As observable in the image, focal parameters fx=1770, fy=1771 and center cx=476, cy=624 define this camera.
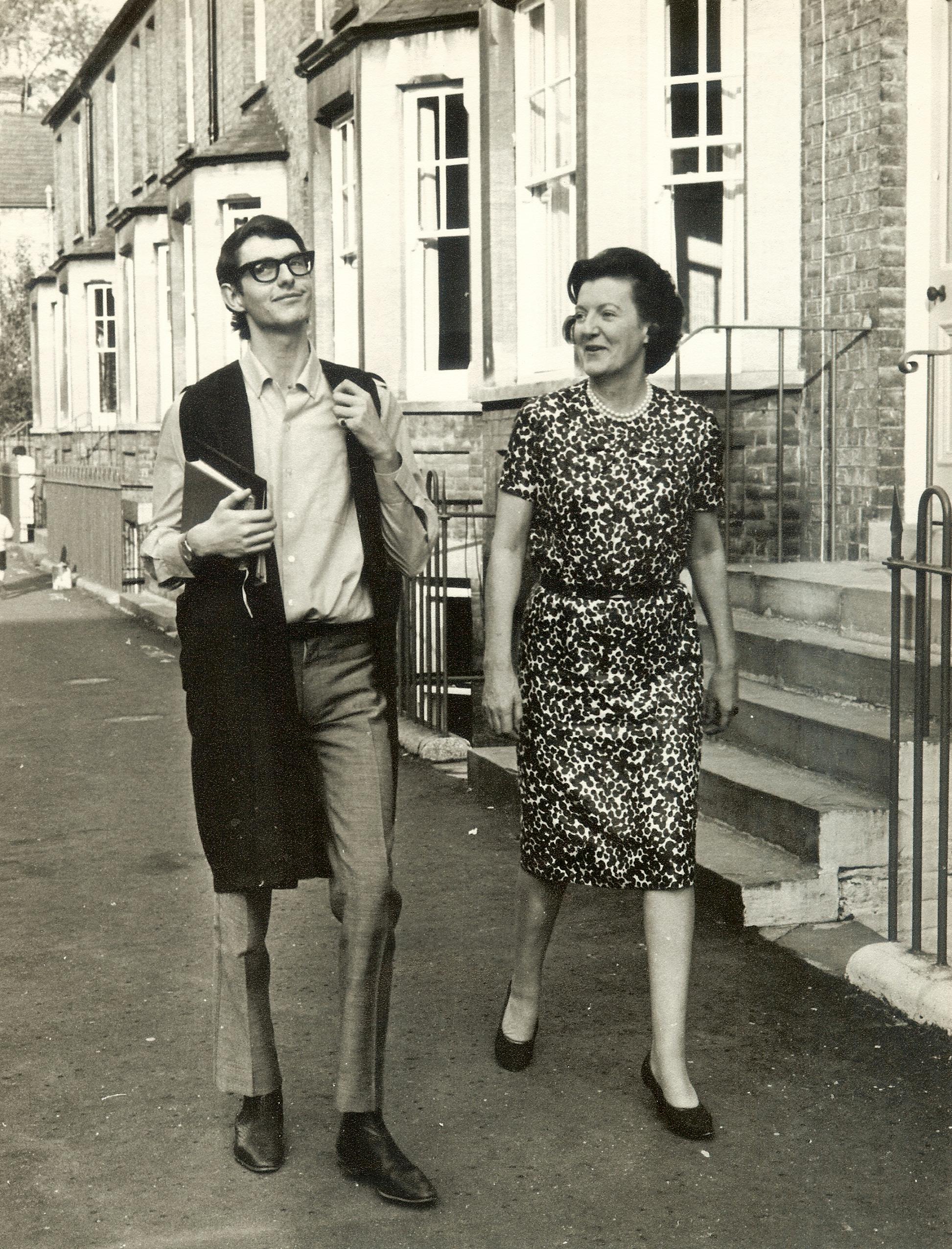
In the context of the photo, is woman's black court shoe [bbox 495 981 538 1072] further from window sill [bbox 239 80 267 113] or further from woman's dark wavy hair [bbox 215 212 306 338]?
window sill [bbox 239 80 267 113]

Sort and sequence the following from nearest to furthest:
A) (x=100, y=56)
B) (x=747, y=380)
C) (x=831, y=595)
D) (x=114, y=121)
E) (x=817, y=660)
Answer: (x=817, y=660) → (x=831, y=595) → (x=747, y=380) → (x=114, y=121) → (x=100, y=56)

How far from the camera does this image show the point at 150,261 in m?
25.6

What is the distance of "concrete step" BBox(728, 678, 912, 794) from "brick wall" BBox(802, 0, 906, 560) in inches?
86.3

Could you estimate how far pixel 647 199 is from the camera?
406 inches

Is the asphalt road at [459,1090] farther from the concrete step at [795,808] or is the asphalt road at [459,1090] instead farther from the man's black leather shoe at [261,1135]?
the concrete step at [795,808]

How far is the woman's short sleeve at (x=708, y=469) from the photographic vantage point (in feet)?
14.4

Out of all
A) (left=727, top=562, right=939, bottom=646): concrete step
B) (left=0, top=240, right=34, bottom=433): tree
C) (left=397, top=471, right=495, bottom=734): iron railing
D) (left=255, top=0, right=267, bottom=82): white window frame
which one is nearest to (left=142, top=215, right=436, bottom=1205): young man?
(left=727, top=562, right=939, bottom=646): concrete step

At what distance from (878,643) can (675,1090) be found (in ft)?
12.1

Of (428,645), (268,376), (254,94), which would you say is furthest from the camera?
(254,94)

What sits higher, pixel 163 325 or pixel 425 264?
pixel 163 325


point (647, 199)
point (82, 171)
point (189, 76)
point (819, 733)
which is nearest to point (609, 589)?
point (819, 733)

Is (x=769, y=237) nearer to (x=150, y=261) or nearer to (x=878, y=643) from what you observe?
(x=878, y=643)

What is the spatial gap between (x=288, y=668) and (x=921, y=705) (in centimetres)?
207

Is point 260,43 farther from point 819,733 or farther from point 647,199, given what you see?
point 819,733
